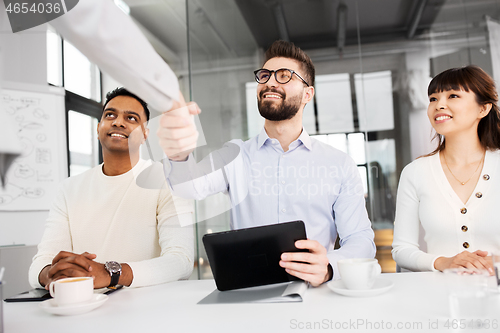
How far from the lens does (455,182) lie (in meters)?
1.75

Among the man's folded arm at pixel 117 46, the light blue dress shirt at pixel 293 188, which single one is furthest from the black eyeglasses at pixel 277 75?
the man's folded arm at pixel 117 46

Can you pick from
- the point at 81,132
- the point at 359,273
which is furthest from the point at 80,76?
the point at 359,273

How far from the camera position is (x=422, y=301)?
2.87 feet

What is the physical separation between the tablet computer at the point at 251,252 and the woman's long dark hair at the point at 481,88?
A: 4.19ft

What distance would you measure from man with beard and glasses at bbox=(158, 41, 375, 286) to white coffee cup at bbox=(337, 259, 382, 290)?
49cm

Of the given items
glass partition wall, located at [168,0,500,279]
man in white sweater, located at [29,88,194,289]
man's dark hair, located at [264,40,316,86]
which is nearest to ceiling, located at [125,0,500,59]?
glass partition wall, located at [168,0,500,279]

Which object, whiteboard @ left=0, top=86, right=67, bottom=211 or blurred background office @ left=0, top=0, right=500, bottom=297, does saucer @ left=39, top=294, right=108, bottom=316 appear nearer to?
whiteboard @ left=0, top=86, right=67, bottom=211

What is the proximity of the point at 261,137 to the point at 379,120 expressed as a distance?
2.07 meters

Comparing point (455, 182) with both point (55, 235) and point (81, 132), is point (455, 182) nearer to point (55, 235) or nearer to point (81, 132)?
point (55, 235)

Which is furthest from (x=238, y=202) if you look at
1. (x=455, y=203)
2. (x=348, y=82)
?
(x=348, y=82)

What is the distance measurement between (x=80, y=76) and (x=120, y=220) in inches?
96.4

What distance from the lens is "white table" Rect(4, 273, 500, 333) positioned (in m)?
0.74

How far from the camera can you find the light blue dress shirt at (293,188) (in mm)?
1696

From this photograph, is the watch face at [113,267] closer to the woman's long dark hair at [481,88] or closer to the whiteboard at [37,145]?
the woman's long dark hair at [481,88]
